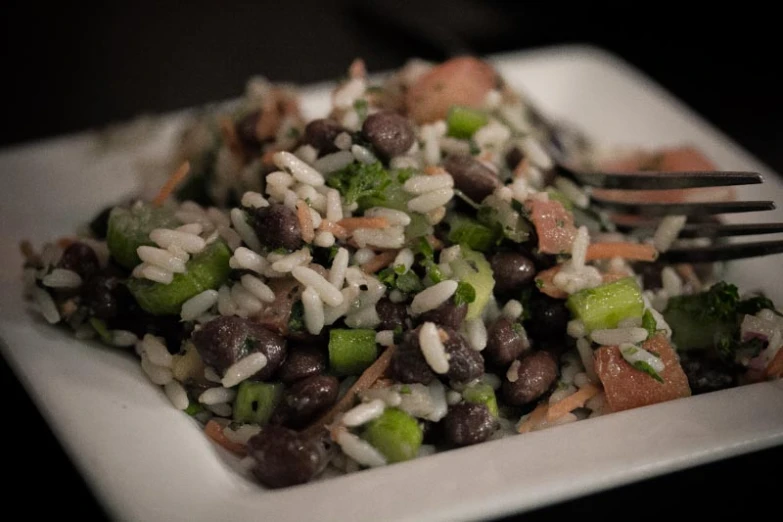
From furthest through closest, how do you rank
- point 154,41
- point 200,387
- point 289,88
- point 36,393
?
point 154,41 → point 289,88 → point 200,387 → point 36,393

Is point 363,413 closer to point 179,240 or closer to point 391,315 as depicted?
point 391,315

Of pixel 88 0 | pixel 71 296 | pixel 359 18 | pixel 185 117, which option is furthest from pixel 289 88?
pixel 88 0

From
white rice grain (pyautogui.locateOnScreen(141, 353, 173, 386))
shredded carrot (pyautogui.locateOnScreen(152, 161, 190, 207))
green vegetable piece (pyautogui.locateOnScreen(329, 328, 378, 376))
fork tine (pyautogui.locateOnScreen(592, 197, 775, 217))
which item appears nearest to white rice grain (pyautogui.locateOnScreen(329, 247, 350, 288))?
green vegetable piece (pyautogui.locateOnScreen(329, 328, 378, 376))

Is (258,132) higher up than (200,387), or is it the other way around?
(258,132)

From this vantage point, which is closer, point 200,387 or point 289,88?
point 200,387

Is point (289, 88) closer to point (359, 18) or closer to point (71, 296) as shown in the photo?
point (71, 296)

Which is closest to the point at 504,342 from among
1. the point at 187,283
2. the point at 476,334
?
the point at 476,334

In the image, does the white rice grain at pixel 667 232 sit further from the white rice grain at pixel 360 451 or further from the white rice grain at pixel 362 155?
the white rice grain at pixel 360 451

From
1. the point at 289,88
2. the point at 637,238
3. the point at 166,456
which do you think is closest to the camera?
the point at 166,456

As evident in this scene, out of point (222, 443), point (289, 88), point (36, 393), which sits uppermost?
point (289, 88)
